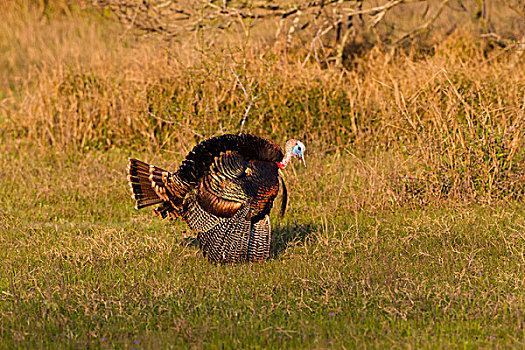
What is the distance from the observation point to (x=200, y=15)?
11586 millimetres

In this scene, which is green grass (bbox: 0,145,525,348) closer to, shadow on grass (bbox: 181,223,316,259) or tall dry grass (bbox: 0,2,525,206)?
shadow on grass (bbox: 181,223,316,259)

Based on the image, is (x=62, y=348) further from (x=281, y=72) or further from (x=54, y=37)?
(x=54, y=37)

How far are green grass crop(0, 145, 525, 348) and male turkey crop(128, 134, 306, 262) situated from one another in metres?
0.24

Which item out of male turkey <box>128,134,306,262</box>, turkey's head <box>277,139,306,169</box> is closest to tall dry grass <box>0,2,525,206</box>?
turkey's head <box>277,139,306,169</box>

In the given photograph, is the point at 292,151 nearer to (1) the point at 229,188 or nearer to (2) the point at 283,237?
(1) the point at 229,188

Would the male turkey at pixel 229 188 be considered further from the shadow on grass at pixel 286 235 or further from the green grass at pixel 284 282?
the shadow on grass at pixel 286 235

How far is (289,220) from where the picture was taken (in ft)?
23.9

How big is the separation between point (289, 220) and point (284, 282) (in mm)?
2133

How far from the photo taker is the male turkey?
5.57 metres

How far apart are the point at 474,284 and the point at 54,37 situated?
51.9 feet

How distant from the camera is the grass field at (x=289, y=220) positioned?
440 cm

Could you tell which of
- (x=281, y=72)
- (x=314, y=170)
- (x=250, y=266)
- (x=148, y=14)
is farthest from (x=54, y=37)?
(x=250, y=266)

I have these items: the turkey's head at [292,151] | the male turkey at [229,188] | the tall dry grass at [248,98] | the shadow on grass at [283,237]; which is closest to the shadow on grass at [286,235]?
the shadow on grass at [283,237]

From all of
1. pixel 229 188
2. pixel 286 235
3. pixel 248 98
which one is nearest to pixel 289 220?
pixel 286 235
